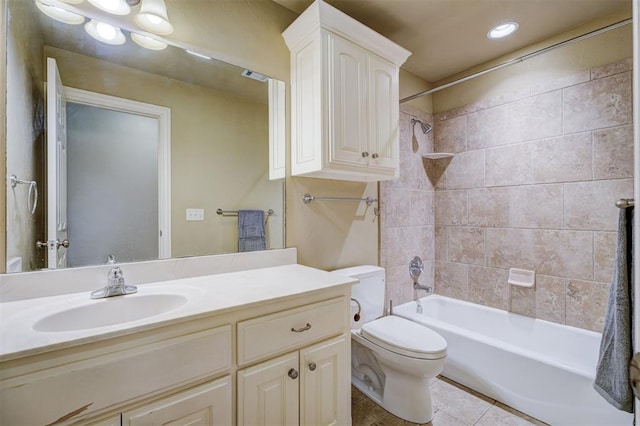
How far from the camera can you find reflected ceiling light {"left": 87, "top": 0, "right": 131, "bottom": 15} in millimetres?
1219

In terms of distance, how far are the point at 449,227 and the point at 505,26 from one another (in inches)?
61.6

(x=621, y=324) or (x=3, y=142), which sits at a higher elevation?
(x=3, y=142)

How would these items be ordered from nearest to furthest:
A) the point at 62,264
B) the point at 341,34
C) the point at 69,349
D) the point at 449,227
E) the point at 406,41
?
the point at 69,349, the point at 62,264, the point at 341,34, the point at 406,41, the point at 449,227

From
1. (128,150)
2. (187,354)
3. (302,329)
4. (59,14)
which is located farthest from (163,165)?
(302,329)

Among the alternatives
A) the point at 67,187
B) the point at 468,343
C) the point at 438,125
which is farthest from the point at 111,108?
the point at 438,125

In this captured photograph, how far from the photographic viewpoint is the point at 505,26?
1942 millimetres

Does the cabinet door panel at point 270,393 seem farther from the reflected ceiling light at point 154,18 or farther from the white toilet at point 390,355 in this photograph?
the reflected ceiling light at point 154,18

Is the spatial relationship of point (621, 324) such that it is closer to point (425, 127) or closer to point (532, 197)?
point (532, 197)

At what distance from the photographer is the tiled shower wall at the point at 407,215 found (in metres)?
2.37

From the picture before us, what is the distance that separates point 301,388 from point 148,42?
169 cm

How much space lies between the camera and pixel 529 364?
63.4 inches

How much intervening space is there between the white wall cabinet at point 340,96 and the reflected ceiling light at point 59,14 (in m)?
0.99

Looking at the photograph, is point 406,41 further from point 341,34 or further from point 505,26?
point 341,34

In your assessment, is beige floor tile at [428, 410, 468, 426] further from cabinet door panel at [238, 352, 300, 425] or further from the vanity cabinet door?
the vanity cabinet door
